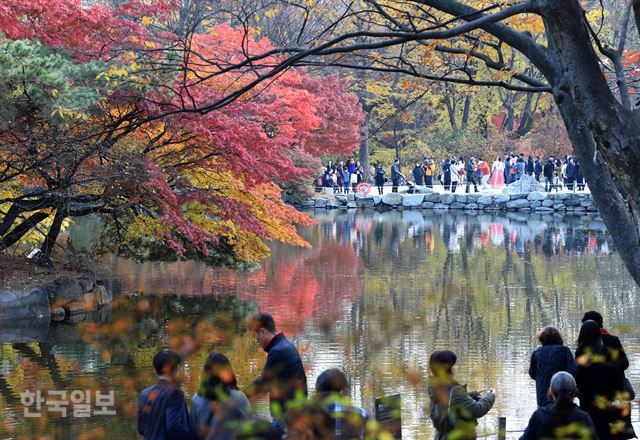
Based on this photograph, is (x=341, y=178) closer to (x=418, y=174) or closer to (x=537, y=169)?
(x=418, y=174)

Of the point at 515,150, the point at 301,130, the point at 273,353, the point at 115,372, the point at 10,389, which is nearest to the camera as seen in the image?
the point at 273,353

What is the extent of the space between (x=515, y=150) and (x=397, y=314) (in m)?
37.2

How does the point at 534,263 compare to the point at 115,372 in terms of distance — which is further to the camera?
the point at 534,263

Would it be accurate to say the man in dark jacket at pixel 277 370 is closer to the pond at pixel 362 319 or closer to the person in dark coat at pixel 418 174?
the pond at pixel 362 319

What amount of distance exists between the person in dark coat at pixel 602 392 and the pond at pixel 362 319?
7.22ft

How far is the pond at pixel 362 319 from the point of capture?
37.1ft

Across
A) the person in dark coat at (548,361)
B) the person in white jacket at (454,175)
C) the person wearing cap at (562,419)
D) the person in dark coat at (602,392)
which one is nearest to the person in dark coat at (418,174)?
the person in white jacket at (454,175)

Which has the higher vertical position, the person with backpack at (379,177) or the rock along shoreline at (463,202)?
the person with backpack at (379,177)

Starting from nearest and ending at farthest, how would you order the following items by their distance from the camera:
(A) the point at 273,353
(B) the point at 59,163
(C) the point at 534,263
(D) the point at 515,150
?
(A) the point at 273,353
(B) the point at 59,163
(C) the point at 534,263
(D) the point at 515,150

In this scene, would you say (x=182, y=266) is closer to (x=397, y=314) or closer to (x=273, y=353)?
(x=397, y=314)

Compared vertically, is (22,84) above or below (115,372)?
above

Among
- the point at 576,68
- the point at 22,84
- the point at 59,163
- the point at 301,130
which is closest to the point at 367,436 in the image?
the point at 576,68

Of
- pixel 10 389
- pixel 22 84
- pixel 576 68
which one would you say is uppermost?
pixel 22 84

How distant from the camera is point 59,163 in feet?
50.3
